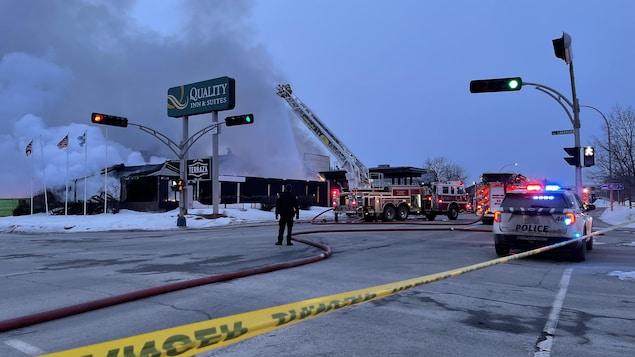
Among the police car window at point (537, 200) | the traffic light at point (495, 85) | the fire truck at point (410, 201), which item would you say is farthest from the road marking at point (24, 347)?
the fire truck at point (410, 201)

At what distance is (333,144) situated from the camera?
36.1m

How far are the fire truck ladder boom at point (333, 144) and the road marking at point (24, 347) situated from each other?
102 feet

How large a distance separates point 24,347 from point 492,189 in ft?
77.6

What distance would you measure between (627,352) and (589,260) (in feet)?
24.2

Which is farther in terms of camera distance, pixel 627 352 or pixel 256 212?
pixel 256 212

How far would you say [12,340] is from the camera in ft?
15.6

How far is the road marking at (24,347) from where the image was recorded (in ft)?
14.3

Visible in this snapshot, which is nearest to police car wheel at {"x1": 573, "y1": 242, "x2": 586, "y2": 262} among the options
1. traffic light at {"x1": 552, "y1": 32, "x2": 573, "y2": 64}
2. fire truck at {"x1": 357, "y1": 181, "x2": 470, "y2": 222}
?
traffic light at {"x1": 552, "y1": 32, "x2": 573, "y2": 64}

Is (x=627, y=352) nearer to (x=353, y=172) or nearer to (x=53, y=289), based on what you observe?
(x=53, y=289)

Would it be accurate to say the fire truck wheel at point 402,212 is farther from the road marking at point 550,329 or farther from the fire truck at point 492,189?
the road marking at point 550,329

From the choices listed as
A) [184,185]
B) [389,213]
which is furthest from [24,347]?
[389,213]

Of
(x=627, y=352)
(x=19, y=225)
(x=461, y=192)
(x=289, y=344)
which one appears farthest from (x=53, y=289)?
(x=461, y=192)

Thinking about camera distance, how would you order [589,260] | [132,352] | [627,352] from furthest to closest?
[589,260]
[627,352]
[132,352]

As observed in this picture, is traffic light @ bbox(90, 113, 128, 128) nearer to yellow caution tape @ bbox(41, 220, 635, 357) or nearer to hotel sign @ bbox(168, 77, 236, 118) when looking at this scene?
hotel sign @ bbox(168, 77, 236, 118)
